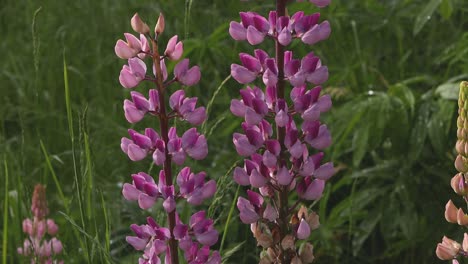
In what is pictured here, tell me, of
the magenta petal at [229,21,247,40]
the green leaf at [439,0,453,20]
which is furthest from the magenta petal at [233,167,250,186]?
the green leaf at [439,0,453,20]

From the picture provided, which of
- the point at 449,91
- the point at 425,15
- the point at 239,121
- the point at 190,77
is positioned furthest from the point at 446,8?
the point at 190,77

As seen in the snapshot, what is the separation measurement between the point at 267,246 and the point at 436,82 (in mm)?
1547

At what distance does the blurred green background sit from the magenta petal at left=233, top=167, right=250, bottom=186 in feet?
1.13

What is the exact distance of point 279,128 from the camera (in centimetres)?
148

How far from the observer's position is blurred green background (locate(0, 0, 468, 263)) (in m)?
2.54

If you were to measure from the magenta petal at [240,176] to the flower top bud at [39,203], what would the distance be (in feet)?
2.84

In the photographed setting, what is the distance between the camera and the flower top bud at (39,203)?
2.20m

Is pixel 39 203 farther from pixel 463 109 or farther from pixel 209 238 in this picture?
pixel 463 109

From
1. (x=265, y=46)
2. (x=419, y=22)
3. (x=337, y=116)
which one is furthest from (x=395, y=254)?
(x=265, y=46)

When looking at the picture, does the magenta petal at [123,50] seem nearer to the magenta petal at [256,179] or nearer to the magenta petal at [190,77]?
the magenta petal at [190,77]

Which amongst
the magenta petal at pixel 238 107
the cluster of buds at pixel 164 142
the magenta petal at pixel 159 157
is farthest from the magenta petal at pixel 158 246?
the magenta petal at pixel 238 107

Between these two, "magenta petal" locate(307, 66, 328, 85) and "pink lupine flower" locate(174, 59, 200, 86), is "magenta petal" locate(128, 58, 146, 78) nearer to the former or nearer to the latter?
"pink lupine flower" locate(174, 59, 200, 86)

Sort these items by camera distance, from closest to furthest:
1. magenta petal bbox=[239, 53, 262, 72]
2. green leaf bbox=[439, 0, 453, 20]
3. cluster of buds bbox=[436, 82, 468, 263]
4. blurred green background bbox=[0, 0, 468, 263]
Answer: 1. cluster of buds bbox=[436, 82, 468, 263]
2. magenta petal bbox=[239, 53, 262, 72]
3. blurred green background bbox=[0, 0, 468, 263]
4. green leaf bbox=[439, 0, 453, 20]

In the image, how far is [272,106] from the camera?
4.81ft
